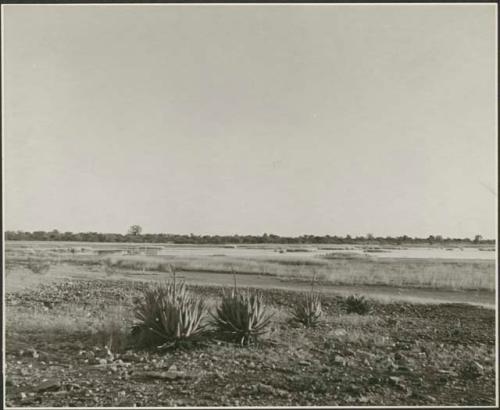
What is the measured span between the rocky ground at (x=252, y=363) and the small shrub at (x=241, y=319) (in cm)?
19

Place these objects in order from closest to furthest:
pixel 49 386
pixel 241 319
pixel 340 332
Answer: pixel 49 386
pixel 241 319
pixel 340 332

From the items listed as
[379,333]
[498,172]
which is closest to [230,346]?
[379,333]

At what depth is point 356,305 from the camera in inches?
291

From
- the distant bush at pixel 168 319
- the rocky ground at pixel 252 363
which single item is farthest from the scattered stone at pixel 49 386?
the distant bush at pixel 168 319

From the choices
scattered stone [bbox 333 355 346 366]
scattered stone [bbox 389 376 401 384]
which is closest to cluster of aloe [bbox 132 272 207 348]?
scattered stone [bbox 333 355 346 366]

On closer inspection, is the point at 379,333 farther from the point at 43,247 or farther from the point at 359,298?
the point at 43,247

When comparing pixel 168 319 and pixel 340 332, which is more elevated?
pixel 168 319

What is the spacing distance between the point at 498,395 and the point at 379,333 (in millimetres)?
1748

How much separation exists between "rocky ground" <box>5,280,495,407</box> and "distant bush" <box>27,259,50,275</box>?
1.01 ft

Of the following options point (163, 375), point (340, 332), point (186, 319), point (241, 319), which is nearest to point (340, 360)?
point (340, 332)

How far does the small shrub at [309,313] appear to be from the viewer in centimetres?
694

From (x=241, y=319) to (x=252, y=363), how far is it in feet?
2.25

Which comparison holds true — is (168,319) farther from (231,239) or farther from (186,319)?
(231,239)

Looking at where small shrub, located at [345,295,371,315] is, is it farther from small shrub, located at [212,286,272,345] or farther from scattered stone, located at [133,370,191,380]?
scattered stone, located at [133,370,191,380]
